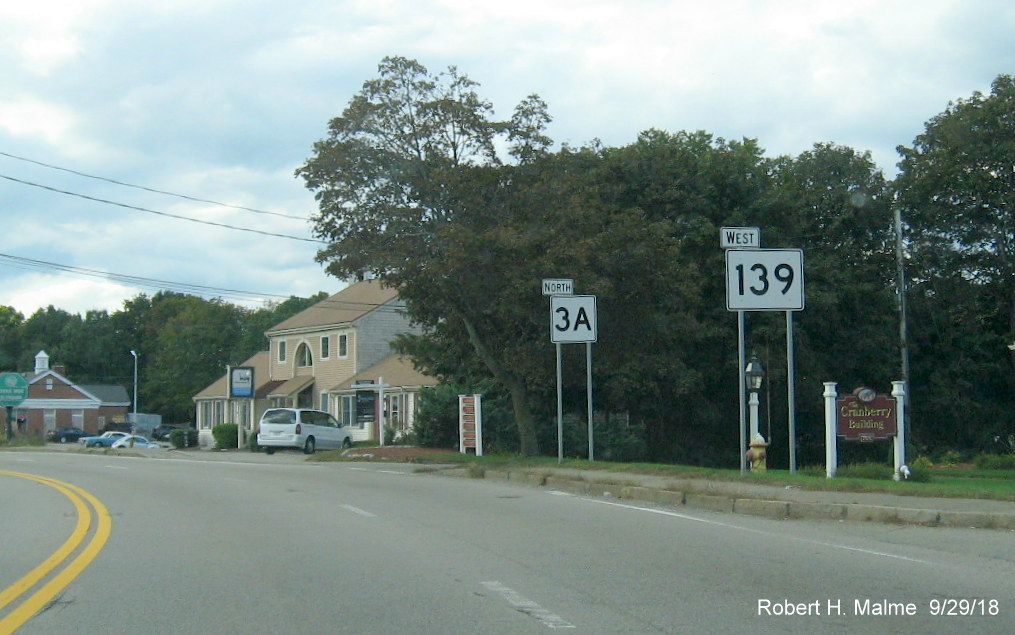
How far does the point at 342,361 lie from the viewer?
173ft

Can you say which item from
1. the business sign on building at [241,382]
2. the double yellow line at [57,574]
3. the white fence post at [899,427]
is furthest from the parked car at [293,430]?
the white fence post at [899,427]

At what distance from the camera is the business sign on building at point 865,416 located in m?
18.7

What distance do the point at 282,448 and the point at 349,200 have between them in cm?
1713

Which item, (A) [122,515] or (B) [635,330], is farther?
(B) [635,330]

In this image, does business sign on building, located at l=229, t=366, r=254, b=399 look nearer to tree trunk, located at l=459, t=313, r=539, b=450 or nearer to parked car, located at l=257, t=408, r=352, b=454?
parked car, located at l=257, t=408, r=352, b=454

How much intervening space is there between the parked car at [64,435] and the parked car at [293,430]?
1761 inches

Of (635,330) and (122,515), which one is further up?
(635,330)

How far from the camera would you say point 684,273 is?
1122 inches

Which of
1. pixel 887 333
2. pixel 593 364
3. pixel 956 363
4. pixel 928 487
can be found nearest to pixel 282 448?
pixel 593 364

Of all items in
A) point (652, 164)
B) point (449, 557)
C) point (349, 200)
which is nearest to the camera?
point (449, 557)

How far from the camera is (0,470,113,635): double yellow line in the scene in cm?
796

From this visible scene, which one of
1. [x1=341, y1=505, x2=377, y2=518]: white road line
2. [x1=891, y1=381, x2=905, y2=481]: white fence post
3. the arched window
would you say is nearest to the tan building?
the arched window

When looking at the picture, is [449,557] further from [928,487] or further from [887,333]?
[887,333]

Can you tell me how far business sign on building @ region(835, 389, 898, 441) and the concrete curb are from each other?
3.47 m
